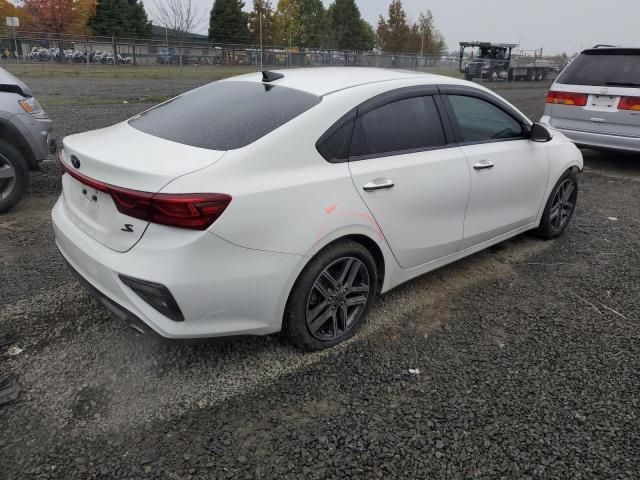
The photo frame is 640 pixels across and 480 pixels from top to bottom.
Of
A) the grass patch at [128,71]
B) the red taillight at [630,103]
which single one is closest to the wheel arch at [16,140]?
the red taillight at [630,103]

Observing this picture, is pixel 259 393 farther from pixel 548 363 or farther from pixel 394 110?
pixel 394 110

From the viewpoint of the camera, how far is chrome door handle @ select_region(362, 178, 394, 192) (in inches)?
116

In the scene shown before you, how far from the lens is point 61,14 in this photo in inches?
1668

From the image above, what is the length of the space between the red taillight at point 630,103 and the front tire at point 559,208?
2844 millimetres

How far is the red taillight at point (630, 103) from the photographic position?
6895mm

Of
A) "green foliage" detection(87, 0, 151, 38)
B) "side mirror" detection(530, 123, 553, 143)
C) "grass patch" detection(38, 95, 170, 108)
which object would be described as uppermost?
"green foliage" detection(87, 0, 151, 38)

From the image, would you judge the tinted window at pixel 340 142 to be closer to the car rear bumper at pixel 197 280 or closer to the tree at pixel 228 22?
the car rear bumper at pixel 197 280

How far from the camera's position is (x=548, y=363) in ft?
9.96

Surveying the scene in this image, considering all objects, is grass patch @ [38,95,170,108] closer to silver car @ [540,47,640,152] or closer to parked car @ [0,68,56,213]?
parked car @ [0,68,56,213]

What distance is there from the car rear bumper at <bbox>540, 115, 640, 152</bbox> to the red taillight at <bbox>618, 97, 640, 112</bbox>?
40cm

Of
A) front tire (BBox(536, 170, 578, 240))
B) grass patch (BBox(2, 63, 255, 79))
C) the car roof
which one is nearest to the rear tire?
the car roof

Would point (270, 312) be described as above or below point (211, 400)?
above

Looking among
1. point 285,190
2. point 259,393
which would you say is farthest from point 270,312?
point 285,190

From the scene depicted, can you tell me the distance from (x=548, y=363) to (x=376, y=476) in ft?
4.59
